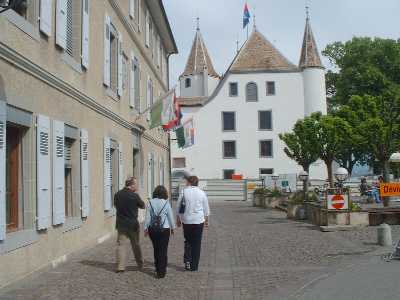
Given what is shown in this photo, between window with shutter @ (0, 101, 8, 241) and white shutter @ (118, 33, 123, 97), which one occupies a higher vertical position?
white shutter @ (118, 33, 123, 97)

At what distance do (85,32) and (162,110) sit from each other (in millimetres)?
6184

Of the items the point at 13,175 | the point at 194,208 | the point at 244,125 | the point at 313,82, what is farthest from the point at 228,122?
the point at 13,175

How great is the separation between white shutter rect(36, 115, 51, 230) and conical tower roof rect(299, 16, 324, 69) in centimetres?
4686

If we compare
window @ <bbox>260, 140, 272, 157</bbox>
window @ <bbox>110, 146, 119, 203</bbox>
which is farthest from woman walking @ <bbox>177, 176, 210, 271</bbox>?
window @ <bbox>260, 140, 272, 157</bbox>

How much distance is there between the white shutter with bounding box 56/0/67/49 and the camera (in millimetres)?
9962

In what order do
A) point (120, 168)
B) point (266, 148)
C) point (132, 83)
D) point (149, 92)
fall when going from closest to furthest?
point (120, 168), point (132, 83), point (149, 92), point (266, 148)

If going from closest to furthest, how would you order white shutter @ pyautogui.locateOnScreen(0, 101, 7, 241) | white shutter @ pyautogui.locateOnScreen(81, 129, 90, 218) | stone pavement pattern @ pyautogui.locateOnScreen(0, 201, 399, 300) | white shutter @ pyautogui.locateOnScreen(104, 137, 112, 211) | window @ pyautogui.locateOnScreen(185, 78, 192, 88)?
white shutter @ pyautogui.locateOnScreen(0, 101, 7, 241)
stone pavement pattern @ pyautogui.locateOnScreen(0, 201, 399, 300)
white shutter @ pyautogui.locateOnScreen(81, 129, 90, 218)
white shutter @ pyautogui.locateOnScreen(104, 137, 112, 211)
window @ pyautogui.locateOnScreen(185, 78, 192, 88)

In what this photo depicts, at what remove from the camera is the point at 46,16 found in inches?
366

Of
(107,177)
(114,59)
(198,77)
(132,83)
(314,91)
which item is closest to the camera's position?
(107,177)

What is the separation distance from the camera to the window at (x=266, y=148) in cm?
5400

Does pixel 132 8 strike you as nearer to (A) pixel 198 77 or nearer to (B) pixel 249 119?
(B) pixel 249 119

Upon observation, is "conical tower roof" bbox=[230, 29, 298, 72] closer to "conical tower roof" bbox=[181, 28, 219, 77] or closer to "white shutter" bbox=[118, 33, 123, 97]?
"conical tower roof" bbox=[181, 28, 219, 77]

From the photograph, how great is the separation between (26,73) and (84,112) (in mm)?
3569

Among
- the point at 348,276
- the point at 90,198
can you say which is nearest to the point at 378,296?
the point at 348,276
